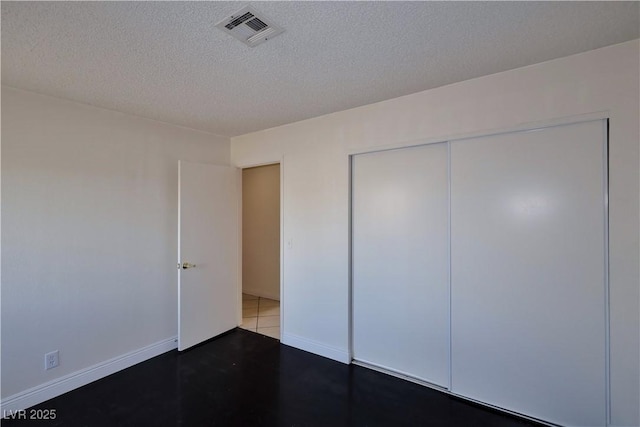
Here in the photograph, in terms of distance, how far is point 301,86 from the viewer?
7.63 feet

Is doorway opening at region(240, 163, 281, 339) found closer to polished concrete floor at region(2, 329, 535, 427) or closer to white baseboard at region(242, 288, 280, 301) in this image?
white baseboard at region(242, 288, 280, 301)

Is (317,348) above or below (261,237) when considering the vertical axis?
below

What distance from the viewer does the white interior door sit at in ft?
10.3

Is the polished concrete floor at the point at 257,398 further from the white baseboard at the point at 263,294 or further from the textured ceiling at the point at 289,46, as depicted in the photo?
the textured ceiling at the point at 289,46

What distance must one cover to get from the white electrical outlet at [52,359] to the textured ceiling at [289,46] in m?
2.09

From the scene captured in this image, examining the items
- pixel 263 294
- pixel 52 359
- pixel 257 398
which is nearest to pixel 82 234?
pixel 52 359

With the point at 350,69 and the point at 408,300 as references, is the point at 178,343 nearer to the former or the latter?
the point at 408,300

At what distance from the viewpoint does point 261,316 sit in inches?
167

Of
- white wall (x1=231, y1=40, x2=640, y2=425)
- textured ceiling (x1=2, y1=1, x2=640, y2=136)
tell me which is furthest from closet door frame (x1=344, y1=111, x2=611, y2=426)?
textured ceiling (x1=2, y1=1, x2=640, y2=136)

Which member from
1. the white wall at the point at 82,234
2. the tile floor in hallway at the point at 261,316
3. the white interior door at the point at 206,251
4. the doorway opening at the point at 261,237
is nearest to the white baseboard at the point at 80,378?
the white wall at the point at 82,234

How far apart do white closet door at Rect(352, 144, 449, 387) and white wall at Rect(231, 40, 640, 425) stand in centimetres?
14

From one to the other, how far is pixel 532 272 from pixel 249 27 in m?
2.34

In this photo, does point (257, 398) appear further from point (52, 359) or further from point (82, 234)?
point (82, 234)

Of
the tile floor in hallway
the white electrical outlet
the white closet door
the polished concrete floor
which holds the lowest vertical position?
the polished concrete floor
